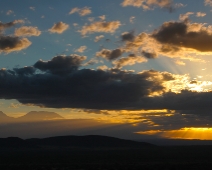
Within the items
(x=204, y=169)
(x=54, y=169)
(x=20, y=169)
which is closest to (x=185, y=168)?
(x=204, y=169)

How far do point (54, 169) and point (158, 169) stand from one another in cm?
1616

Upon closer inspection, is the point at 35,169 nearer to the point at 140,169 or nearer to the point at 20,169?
the point at 20,169

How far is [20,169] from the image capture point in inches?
2172

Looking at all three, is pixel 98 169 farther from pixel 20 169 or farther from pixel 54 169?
pixel 20 169

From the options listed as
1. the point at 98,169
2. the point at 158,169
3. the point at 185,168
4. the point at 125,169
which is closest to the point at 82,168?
the point at 98,169

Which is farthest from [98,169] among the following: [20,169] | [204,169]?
[204,169]

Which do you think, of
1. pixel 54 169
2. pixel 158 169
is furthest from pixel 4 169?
pixel 158 169

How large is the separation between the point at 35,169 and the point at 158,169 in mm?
19152

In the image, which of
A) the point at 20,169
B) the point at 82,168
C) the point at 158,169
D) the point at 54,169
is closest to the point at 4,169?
the point at 20,169

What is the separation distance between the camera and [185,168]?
5559 centimetres

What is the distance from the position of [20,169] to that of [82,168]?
977 cm

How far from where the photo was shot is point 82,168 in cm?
5591

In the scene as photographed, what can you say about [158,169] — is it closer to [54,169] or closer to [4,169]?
[54,169]

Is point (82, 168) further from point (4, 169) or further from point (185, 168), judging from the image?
point (185, 168)
